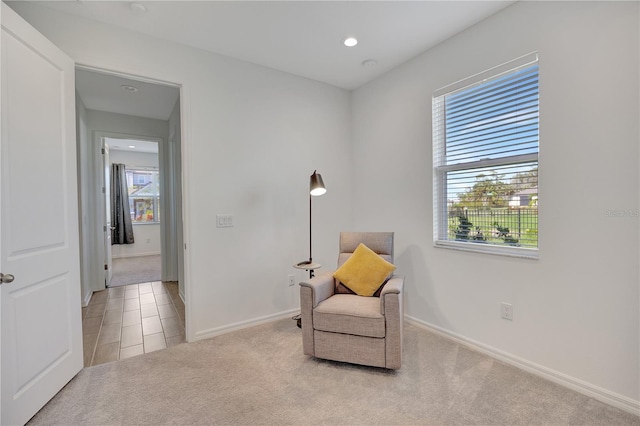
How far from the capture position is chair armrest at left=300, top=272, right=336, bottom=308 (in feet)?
7.62

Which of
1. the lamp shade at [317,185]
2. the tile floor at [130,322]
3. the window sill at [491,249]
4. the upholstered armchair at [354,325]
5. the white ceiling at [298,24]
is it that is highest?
the white ceiling at [298,24]

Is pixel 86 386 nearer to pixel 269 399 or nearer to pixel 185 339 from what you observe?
pixel 185 339

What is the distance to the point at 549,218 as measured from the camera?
204 cm

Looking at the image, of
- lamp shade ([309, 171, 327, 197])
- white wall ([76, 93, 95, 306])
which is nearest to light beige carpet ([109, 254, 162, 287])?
white wall ([76, 93, 95, 306])

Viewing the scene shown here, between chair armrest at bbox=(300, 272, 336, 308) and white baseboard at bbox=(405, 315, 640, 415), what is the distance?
1097 millimetres

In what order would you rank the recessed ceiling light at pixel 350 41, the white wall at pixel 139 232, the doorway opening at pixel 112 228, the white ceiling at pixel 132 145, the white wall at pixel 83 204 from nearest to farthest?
the recessed ceiling light at pixel 350 41, the doorway opening at pixel 112 228, the white wall at pixel 83 204, the white ceiling at pixel 132 145, the white wall at pixel 139 232

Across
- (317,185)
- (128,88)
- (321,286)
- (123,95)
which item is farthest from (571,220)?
(123,95)

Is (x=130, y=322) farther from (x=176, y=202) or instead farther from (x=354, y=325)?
(x=354, y=325)

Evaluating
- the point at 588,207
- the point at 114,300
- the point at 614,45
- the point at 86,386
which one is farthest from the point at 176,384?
the point at 614,45

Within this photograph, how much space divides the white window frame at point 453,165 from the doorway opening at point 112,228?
2427 millimetres

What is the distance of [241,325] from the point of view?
298 centimetres

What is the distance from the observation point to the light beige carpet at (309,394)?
5.60ft

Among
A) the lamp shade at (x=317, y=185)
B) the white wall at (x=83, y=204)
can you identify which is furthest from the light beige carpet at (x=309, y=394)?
the white wall at (x=83, y=204)

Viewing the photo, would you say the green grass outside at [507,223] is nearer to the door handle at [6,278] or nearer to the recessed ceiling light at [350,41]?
the recessed ceiling light at [350,41]
